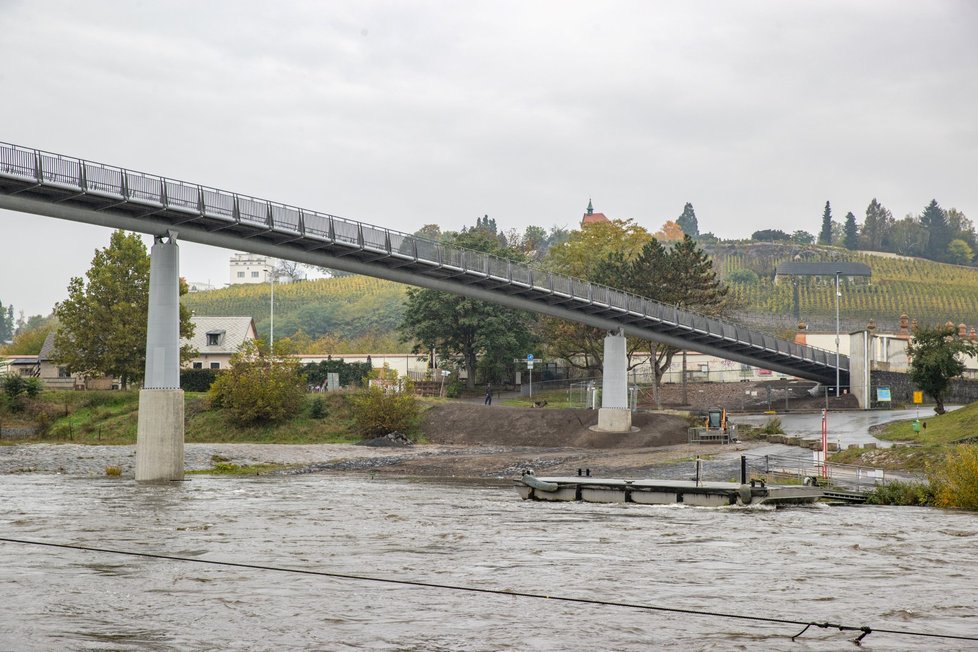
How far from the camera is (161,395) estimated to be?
4812cm

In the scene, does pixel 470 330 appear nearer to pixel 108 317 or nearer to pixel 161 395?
pixel 108 317

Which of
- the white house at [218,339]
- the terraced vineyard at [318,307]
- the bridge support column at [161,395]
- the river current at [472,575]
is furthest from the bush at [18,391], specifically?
the terraced vineyard at [318,307]

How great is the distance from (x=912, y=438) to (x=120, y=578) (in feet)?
134

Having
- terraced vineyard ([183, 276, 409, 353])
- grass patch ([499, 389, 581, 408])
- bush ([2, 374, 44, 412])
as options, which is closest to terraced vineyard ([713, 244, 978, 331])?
grass patch ([499, 389, 581, 408])

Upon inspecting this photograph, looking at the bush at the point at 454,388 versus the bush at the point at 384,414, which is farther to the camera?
the bush at the point at 454,388

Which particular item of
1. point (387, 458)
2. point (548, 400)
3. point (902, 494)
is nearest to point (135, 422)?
point (387, 458)

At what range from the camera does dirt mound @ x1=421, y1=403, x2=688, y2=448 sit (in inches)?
2618

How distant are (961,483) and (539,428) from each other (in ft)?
118

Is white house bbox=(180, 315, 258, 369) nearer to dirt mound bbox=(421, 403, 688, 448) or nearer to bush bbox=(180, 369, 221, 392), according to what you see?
bush bbox=(180, 369, 221, 392)

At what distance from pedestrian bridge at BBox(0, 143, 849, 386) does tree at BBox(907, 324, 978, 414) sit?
1142cm

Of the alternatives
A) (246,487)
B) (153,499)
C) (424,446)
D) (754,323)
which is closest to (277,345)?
(424,446)

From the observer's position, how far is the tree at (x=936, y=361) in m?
61.1

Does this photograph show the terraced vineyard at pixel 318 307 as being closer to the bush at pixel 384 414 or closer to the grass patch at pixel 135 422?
the grass patch at pixel 135 422

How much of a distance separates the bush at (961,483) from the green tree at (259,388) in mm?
45251
